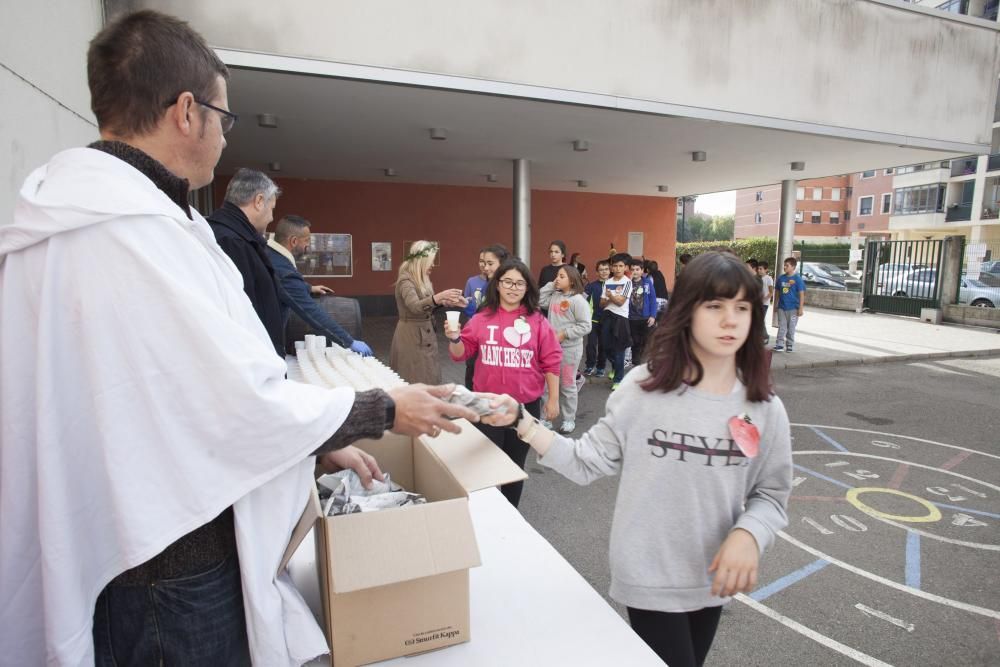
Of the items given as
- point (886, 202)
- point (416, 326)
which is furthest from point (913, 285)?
point (886, 202)

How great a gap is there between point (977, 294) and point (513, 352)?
61.3ft

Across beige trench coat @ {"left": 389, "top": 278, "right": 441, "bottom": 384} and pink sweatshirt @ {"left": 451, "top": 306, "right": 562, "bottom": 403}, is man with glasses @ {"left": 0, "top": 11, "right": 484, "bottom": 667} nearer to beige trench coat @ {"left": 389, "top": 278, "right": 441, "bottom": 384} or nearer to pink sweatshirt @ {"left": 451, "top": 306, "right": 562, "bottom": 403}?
pink sweatshirt @ {"left": 451, "top": 306, "right": 562, "bottom": 403}

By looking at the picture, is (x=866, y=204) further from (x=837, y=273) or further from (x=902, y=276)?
(x=902, y=276)

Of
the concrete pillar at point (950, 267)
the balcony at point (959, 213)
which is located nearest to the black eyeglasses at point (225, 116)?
the concrete pillar at point (950, 267)

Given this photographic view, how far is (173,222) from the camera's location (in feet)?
3.37

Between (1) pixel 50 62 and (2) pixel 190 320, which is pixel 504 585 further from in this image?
(1) pixel 50 62

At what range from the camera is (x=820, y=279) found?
2398 cm

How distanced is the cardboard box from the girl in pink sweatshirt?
2225 millimetres

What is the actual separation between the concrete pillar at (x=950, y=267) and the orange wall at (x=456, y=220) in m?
7.68

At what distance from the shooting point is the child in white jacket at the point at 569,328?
5938 millimetres

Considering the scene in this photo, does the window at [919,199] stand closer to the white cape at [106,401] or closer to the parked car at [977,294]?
the parked car at [977,294]

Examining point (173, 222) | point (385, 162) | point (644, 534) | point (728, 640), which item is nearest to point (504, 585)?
point (644, 534)

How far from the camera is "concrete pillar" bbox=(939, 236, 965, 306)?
15.5 m

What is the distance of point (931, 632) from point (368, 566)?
319 cm
